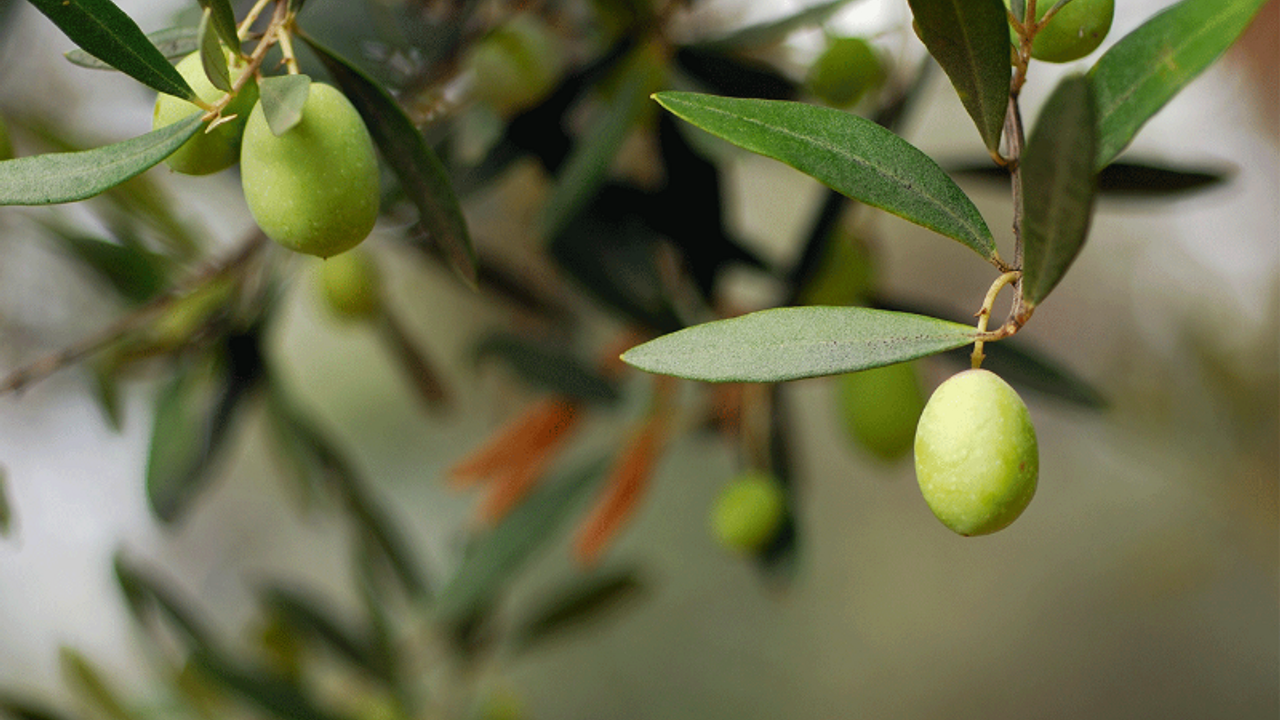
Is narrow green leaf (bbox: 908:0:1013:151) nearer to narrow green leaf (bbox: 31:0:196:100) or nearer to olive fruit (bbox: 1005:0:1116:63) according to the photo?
olive fruit (bbox: 1005:0:1116:63)

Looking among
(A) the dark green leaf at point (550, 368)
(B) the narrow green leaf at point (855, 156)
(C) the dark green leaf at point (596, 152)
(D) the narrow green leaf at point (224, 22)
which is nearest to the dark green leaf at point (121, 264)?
(A) the dark green leaf at point (550, 368)

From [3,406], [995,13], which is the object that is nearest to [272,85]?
[995,13]

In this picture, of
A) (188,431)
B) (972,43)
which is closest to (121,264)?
(188,431)

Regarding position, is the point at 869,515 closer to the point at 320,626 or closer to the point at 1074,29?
the point at 320,626

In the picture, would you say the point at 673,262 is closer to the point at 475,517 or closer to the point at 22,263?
the point at 475,517

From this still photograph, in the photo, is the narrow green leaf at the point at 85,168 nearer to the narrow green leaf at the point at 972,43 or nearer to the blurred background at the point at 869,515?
the narrow green leaf at the point at 972,43

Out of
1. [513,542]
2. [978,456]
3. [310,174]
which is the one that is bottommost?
[978,456]

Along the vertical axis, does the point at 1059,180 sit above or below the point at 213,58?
below

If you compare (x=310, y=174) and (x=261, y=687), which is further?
(x=261, y=687)
